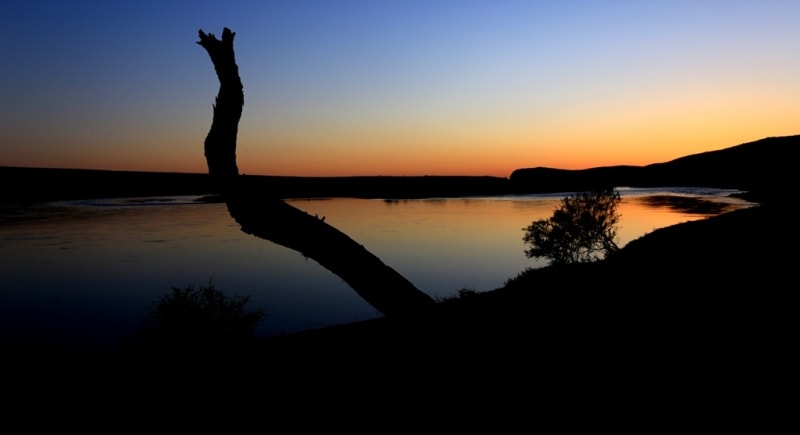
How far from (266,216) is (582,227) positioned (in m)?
35.9

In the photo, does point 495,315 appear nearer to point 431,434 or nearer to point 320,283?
point 431,434

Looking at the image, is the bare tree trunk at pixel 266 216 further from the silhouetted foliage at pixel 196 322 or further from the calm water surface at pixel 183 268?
the calm water surface at pixel 183 268

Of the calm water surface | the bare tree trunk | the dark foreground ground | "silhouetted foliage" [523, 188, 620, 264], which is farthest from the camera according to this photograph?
the calm water surface

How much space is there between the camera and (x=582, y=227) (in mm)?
39250

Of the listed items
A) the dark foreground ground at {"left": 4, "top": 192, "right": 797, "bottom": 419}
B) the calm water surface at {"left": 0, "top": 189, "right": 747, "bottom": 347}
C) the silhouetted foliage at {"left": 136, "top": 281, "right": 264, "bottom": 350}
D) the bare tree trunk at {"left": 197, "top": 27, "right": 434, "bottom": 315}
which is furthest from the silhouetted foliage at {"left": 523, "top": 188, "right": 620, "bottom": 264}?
the bare tree trunk at {"left": 197, "top": 27, "right": 434, "bottom": 315}

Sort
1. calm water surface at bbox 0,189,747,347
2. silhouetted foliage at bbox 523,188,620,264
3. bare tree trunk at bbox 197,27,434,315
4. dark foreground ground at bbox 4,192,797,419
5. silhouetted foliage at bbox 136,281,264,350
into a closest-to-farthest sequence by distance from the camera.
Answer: dark foreground ground at bbox 4,192,797,419, bare tree trunk at bbox 197,27,434,315, silhouetted foliage at bbox 136,281,264,350, silhouetted foliage at bbox 523,188,620,264, calm water surface at bbox 0,189,747,347

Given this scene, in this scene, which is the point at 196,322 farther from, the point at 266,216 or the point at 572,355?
the point at 572,355

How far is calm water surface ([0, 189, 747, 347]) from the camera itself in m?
44.5

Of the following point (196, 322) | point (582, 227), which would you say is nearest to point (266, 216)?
point (196, 322)

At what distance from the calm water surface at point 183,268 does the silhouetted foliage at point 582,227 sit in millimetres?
11011

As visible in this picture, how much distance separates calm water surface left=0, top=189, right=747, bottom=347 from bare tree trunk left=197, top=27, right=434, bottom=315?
2930 cm

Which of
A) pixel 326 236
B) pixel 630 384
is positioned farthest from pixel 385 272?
pixel 630 384

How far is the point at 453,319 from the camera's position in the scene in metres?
9.66

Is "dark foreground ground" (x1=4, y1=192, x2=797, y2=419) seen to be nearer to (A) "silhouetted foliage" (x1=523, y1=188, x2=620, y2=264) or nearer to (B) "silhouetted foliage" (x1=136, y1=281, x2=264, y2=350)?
(B) "silhouetted foliage" (x1=136, y1=281, x2=264, y2=350)
